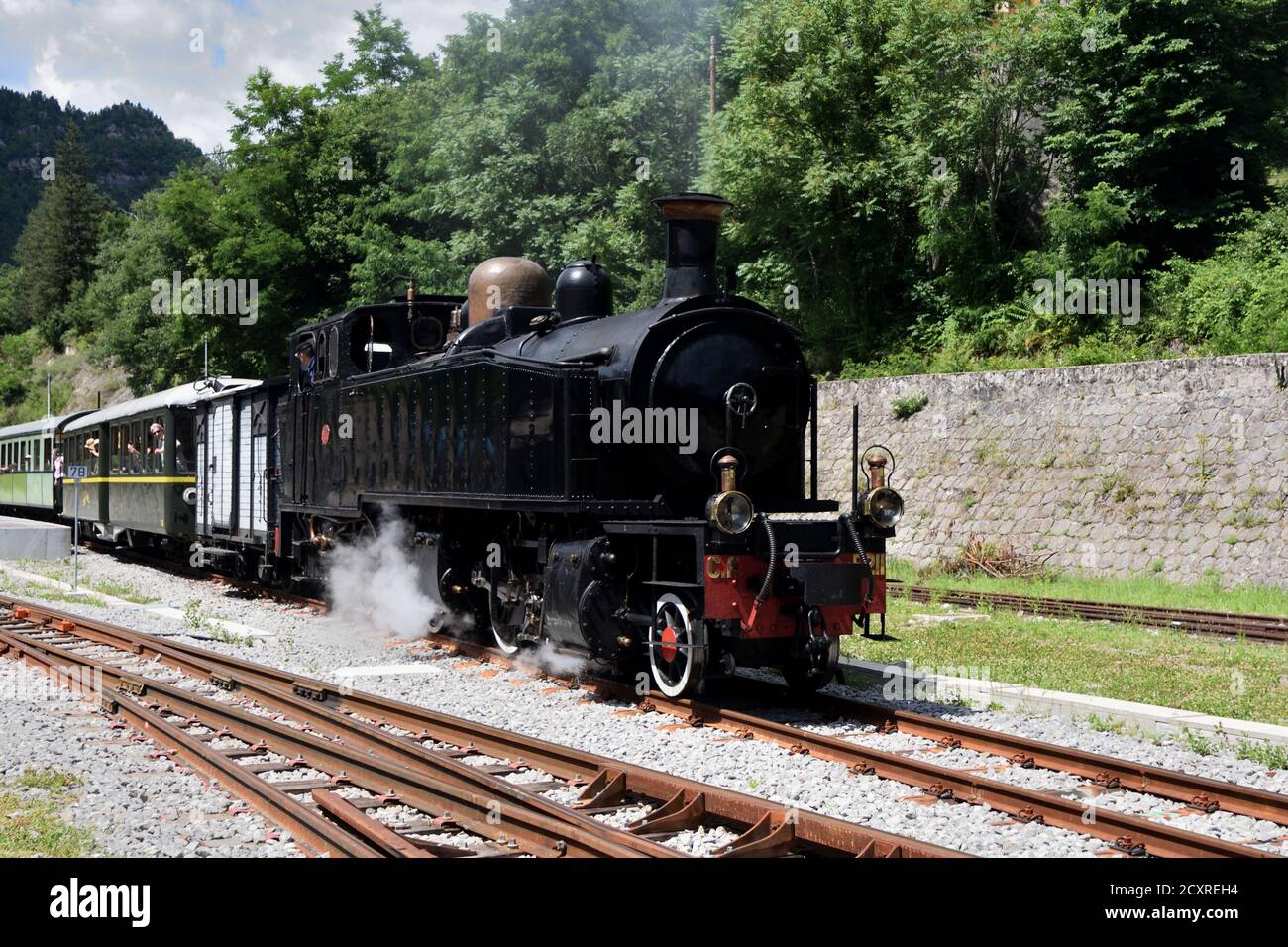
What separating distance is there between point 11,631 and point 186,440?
29.4ft

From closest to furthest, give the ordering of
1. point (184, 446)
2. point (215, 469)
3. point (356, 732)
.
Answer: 1. point (356, 732)
2. point (215, 469)
3. point (184, 446)

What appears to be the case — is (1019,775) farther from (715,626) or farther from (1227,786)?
(715,626)

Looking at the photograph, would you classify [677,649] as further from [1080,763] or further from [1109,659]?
[1109,659]

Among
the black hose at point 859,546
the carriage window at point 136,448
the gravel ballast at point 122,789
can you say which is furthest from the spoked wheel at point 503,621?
the carriage window at point 136,448

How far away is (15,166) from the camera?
196 m

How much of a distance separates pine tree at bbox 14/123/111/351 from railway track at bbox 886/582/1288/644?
329 feet

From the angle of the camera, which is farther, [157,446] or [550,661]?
[157,446]

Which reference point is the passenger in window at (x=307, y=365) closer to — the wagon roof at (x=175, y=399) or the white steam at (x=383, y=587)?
the white steam at (x=383, y=587)

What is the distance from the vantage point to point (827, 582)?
30.4 feet

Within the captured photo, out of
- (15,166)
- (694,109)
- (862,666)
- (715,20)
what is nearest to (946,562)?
(862,666)

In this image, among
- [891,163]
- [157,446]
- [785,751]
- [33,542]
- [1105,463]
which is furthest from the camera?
[891,163]

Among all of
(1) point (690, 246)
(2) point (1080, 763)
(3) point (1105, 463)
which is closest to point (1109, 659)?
(2) point (1080, 763)

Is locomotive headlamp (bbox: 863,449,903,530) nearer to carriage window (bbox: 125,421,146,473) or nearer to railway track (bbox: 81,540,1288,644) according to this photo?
railway track (bbox: 81,540,1288,644)

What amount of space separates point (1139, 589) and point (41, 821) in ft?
50.9
